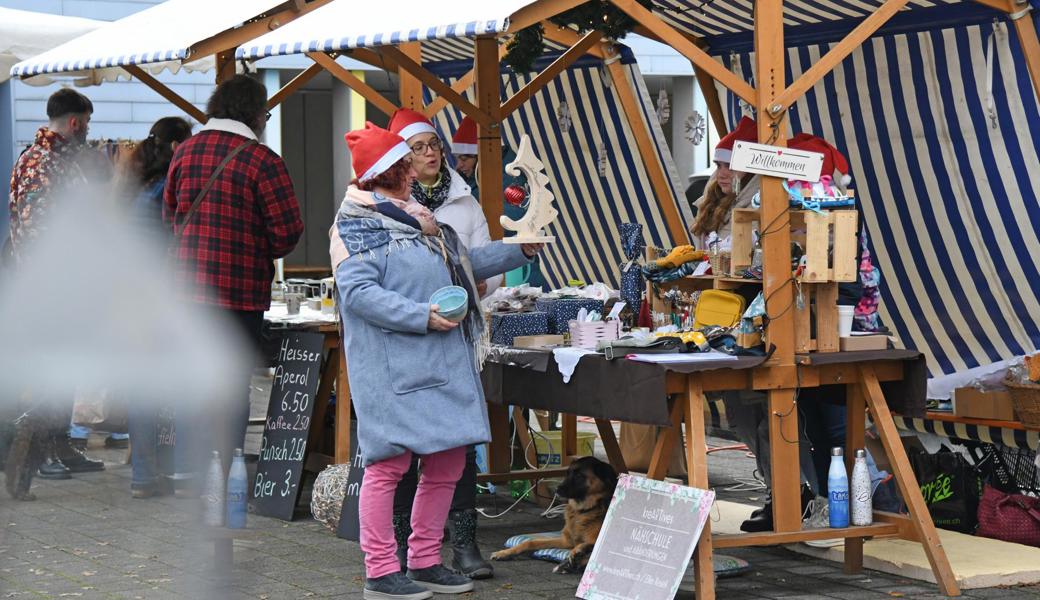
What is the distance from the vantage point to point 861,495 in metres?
5.10

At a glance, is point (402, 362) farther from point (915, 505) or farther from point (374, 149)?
point (915, 505)

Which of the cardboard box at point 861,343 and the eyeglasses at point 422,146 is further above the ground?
the eyeglasses at point 422,146

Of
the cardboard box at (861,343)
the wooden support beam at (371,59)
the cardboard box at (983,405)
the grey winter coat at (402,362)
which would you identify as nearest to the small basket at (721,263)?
the cardboard box at (861,343)

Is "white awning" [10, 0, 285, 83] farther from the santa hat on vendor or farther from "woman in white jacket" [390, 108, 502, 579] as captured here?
the santa hat on vendor

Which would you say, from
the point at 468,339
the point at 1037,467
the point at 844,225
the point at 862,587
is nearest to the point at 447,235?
the point at 468,339

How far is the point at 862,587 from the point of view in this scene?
5.13 meters

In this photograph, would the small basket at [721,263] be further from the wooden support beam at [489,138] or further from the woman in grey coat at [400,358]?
the wooden support beam at [489,138]

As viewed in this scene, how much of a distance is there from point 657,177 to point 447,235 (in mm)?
3131

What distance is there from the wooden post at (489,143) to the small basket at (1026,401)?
2.34 meters

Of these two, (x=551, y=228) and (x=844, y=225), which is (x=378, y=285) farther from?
(x=551, y=228)

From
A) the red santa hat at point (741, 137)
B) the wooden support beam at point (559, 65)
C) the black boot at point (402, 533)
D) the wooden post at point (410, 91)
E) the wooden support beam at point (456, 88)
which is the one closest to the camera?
the black boot at point (402, 533)

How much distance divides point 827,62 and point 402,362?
1784 millimetres

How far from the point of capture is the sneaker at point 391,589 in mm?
4926

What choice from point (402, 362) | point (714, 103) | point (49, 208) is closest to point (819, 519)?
point (402, 362)
